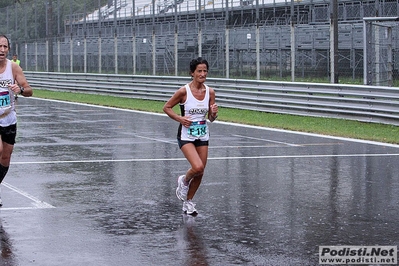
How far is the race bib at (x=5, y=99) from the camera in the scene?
9.95 metres

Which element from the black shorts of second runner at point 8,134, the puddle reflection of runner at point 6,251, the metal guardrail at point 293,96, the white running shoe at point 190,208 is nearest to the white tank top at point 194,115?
the white running shoe at point 190,208

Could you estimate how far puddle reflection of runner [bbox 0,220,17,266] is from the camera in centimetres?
731

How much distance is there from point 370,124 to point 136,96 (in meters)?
14.7

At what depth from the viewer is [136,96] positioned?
34188 mm

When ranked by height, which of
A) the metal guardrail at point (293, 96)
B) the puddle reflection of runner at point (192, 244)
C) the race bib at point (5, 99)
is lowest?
the puddle reflection of runner at point (192, 244)

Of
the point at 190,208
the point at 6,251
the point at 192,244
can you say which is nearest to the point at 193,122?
the point at 190,208

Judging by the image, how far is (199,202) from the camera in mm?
10484

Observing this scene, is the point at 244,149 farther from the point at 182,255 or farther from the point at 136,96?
the point at 136,96

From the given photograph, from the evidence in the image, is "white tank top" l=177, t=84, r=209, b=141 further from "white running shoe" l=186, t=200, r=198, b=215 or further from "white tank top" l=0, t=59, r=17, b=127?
"white tank top" l=0, t=59, r=17, b=127

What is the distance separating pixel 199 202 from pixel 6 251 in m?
3.24

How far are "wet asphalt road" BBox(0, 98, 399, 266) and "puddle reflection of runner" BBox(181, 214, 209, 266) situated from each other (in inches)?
0.6

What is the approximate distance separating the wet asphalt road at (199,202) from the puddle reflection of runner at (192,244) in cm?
2

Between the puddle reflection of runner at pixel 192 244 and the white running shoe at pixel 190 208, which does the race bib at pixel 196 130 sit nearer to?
the white running shoe at pixel 190 208

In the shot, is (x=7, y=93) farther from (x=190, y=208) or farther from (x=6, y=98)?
(x=190, y=208)
